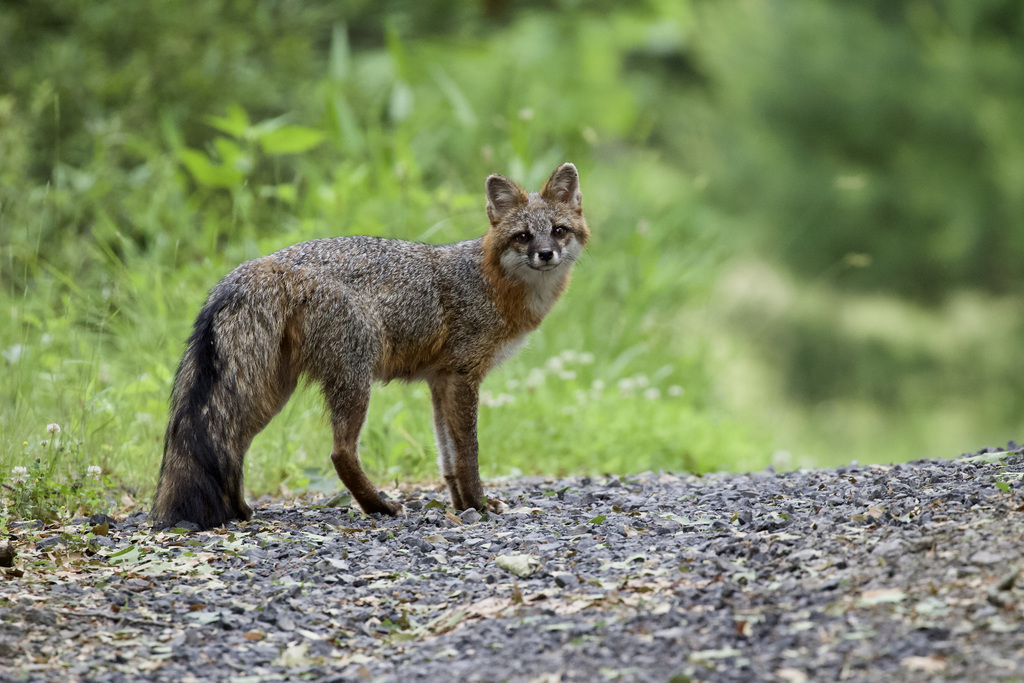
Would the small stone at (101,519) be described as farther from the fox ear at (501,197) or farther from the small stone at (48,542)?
the fox ear at (501,197)

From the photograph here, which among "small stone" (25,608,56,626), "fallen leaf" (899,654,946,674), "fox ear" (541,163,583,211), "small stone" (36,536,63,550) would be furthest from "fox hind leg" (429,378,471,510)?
"fallen leaf" (899,654,946,674)

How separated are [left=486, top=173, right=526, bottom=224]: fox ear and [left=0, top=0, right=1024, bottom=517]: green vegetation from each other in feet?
4.67

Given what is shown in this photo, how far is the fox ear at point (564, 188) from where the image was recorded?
17.1 feet

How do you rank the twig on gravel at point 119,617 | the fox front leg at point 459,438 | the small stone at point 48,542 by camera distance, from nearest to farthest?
the twig on gravel at point 119,617, the small stone at point 48,542, the fox front leg at point 459,438

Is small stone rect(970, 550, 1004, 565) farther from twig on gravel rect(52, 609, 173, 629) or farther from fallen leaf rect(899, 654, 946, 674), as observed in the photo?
twig on gravel rect(52, 609, 173, 629)

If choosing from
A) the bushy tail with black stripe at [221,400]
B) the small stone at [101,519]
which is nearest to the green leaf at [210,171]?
the bushy tail with black stripe at [221,400]

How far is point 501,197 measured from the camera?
17.0 ft

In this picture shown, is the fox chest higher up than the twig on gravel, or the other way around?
the fox chest

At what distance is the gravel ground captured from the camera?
8.89 feet

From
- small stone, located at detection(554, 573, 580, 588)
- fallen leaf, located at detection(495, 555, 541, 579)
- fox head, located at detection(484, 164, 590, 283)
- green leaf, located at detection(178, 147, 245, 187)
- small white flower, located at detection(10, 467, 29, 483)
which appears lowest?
small stone, located at detection(554, 573, 580, 588)

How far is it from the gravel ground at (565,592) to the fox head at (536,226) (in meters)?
1.23

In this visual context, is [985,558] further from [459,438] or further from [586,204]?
[586,204]

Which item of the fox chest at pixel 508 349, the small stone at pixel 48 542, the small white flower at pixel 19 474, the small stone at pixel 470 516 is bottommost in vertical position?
the small stone at pixel 48 542

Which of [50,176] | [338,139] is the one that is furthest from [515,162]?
[50,176]
